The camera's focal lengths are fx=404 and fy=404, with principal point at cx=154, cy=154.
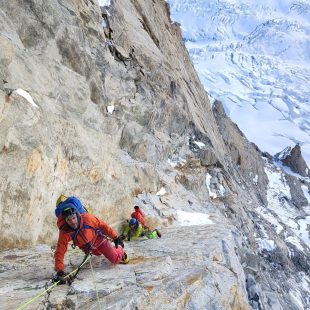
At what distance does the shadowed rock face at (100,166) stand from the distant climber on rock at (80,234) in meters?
0.33

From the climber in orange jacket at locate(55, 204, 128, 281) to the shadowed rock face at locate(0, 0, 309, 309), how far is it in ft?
1.08

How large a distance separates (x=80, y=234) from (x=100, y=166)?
203 inches

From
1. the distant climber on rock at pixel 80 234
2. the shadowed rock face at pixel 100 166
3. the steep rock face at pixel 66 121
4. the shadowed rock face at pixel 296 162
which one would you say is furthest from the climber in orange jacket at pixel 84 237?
the shadowed rock face at pixel 296 162

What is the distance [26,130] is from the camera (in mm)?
9844

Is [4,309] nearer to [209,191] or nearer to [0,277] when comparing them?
[0,277]

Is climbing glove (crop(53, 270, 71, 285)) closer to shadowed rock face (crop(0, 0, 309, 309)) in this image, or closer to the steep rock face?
shadowed rock face (crop(0, 0, 309, 309))

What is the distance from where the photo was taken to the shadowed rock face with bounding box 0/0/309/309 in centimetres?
754

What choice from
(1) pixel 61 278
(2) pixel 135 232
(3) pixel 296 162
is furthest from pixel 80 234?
(3) pixel 296 162

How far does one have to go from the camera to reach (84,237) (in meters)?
7.61

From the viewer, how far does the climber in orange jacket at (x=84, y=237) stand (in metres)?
7.13

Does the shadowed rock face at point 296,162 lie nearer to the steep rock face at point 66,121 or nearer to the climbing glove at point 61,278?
the steep rock face at point 66,121

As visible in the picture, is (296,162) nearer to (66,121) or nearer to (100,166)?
(100,166)

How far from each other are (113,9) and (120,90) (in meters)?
7.25

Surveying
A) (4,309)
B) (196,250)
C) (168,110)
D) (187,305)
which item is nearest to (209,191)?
(168,110)
